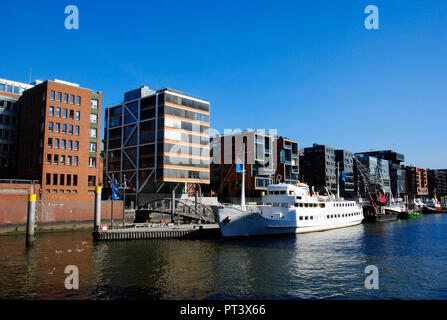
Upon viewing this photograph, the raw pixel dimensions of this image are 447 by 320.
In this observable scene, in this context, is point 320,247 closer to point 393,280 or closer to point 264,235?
point 264,235

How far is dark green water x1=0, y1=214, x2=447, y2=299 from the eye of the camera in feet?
78.8

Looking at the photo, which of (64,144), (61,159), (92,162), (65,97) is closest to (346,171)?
(92,162)

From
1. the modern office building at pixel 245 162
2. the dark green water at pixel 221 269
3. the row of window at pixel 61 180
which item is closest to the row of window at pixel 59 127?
the row of window at pixel 61 180

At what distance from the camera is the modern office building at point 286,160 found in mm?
124062

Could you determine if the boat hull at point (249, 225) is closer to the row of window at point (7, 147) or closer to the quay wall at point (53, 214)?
the quay wall at point (53, 214)

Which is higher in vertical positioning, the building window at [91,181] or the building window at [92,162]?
the building window at [92,162]

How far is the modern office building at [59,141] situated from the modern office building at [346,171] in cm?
12907

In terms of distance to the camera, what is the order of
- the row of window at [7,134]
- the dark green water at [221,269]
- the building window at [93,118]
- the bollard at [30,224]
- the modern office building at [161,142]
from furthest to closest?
the modern office building at [161,142]
the building window at [93,118]
the row of window at [7,134]
the bollard at [30,224]
the dark green water at [221,269]

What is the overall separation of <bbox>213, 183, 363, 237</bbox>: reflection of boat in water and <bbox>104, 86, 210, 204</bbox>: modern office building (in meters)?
33.5

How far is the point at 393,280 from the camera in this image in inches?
1111

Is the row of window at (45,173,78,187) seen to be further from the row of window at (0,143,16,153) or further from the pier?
the pier

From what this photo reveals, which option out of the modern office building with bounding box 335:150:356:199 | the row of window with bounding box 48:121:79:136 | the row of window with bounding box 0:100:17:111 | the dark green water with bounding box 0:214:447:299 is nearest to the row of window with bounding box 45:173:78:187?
the row of window with bounding box 48:121:79:136

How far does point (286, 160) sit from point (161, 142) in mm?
55675

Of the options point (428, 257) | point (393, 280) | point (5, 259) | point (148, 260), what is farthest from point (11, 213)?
point (428, 257)
